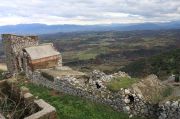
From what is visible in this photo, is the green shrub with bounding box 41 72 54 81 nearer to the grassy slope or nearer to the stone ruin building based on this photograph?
the stone ruin building

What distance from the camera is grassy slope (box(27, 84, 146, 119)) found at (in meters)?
16.3

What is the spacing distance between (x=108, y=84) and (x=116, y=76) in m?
1.50

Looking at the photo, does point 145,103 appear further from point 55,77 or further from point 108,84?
point 55,77

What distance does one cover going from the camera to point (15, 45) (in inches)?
1114

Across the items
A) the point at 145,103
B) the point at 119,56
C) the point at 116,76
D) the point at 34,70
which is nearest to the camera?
the point at 145,103

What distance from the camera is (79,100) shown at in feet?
61.8

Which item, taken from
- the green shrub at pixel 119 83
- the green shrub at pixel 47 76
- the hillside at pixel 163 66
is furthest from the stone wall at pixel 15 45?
the hillside at pixel 163 66

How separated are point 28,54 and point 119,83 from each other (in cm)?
1065

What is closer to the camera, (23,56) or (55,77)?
(55,77)

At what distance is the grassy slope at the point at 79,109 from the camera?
53.5ft

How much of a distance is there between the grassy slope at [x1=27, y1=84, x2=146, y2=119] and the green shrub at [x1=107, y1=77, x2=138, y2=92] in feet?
3.85

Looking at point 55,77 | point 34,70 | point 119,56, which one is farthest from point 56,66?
point 119,56

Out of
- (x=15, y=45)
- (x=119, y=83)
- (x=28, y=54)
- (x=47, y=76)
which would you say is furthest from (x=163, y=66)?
(x=119, y=83)

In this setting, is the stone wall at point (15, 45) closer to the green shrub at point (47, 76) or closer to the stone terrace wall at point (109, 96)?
the green shrub at point (47, 76)
